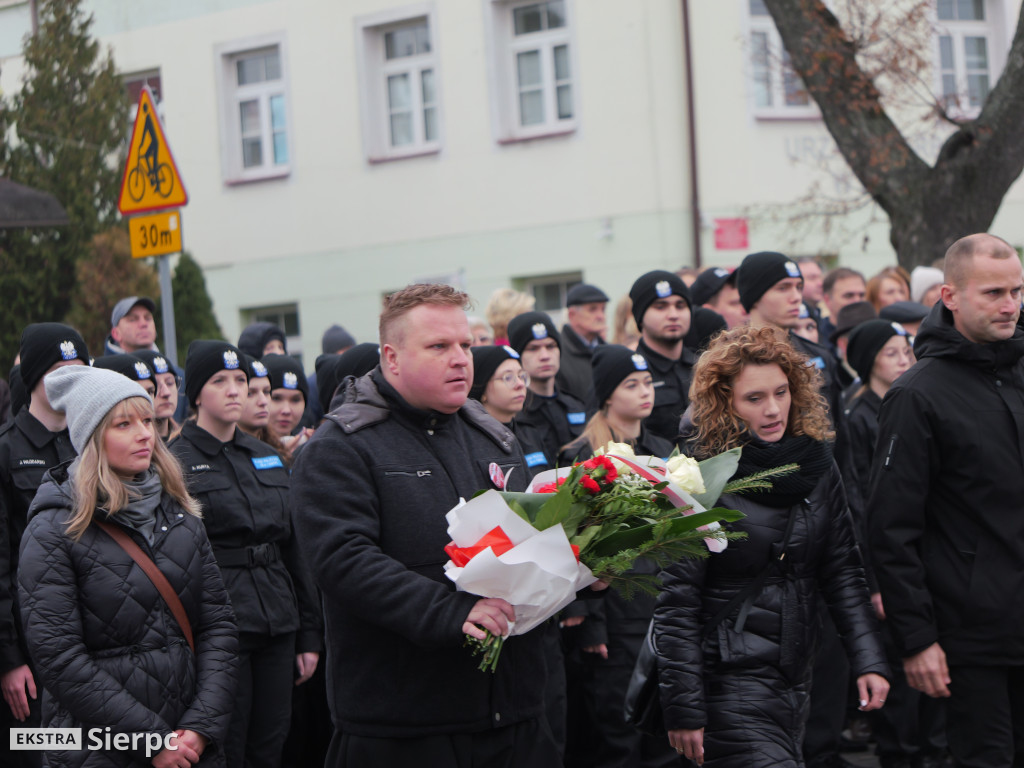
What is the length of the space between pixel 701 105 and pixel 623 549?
1334 centimetres

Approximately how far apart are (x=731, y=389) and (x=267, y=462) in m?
2.44

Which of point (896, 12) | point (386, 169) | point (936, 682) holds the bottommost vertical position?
point (936, 682)

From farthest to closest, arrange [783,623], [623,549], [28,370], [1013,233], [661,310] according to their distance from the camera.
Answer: [1013,233], [661,310], [28,370], [783,623], [623,549]

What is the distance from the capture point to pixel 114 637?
15.5ft

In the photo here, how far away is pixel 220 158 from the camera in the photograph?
1977cm

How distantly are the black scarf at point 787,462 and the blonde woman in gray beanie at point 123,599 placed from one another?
2052mm

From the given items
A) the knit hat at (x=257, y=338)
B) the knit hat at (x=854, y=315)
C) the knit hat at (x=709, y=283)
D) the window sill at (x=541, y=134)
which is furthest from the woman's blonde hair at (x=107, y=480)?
the window sill at (x=541, y=134)

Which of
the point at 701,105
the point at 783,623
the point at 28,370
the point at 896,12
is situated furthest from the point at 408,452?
the point at 896,12

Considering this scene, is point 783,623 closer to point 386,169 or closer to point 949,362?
point 949,362

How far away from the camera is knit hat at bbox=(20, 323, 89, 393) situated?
651cm

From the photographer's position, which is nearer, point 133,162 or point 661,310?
point 661,310

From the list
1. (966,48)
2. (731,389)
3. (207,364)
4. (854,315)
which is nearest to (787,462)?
(731,389)

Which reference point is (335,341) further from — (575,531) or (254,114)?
(254,114)

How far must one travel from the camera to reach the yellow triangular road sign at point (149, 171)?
846 cm
